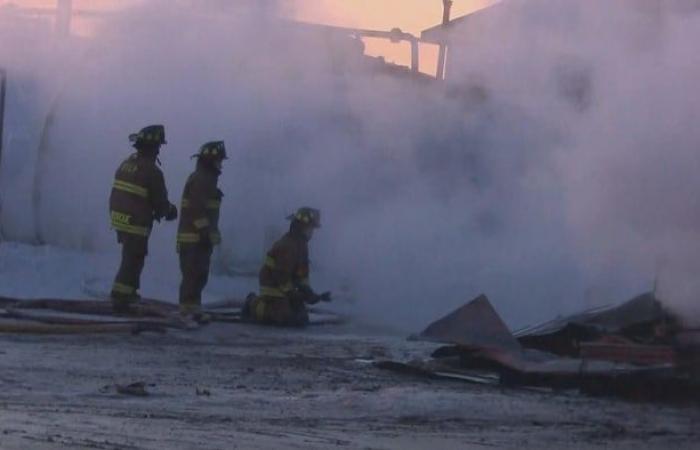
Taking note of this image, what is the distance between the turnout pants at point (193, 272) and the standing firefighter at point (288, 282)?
1.74 ft

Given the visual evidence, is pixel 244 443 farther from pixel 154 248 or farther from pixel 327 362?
pixel 154 248

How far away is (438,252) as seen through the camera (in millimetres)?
17453

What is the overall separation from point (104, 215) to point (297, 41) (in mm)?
2945

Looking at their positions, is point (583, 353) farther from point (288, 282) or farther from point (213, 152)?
point (213, 152)

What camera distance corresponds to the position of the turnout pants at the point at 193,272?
1521 centimetres

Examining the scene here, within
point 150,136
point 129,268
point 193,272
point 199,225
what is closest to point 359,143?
point 199,225

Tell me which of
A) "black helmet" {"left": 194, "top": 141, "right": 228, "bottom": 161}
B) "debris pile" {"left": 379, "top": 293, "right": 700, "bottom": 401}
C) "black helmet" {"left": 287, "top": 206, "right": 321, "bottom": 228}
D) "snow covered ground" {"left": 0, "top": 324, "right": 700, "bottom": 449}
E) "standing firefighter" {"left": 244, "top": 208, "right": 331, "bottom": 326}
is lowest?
"snow covered ground" {"left": 0, "top": 324, "right": 700, "bottom": 449}

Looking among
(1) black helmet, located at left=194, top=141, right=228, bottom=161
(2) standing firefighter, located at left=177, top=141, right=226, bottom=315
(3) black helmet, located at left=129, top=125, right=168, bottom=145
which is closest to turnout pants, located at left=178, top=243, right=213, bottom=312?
(2) standing firefighter, located at left=177, top=141, right=226, bottom=315

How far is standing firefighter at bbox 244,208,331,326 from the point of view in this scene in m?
15.4

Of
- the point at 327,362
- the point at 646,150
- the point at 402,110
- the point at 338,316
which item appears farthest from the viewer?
the point at 402,110

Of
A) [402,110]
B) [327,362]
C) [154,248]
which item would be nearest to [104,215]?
[154,248]

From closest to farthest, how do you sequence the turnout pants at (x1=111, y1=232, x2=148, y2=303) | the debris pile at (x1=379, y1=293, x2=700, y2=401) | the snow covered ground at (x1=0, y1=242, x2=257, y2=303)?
1. the debris pile at (x1=379, y1=293, x2=700, y2=401)
2. the turnout pants at (x1=111, y1=232, x2=148, y2=303)
3. the snow covered ground at (x1=0, y1=242, x2=257, y2=303)

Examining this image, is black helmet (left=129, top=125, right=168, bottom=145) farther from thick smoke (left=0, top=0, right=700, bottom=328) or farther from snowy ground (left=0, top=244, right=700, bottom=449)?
thick smoke (left=0, top=0, right=700, bottom=328)

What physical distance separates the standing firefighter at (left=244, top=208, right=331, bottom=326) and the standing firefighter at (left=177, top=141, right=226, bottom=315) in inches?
21.0
